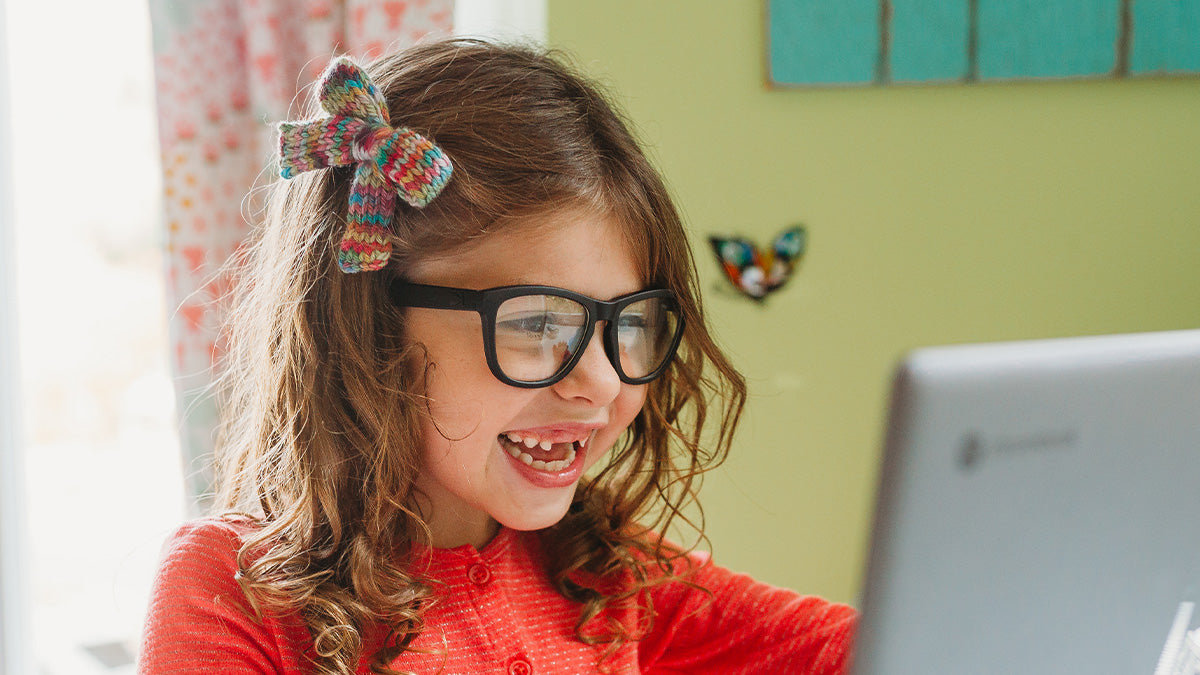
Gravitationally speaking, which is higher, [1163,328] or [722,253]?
[722,253]

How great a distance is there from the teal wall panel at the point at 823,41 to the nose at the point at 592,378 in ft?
3.44

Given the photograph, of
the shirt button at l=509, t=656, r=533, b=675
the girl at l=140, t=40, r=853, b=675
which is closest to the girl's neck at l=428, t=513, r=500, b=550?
the girl at l=140, t=40, r=853, b=675

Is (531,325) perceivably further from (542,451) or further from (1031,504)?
(1031,504)

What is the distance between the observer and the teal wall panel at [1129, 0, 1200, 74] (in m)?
1.95

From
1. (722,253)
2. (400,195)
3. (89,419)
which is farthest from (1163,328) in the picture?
(89,419)

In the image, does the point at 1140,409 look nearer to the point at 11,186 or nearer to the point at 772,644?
the point at 772,644

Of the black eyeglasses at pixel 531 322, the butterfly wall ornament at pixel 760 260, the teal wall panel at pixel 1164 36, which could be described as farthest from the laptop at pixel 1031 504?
the teal wall panel at pixel 1164 36

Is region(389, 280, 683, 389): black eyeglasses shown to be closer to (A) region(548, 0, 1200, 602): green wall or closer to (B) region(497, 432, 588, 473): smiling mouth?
(B) region(497, 432, 588, 473): smiling mouth

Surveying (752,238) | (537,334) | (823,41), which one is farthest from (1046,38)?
(537,334)

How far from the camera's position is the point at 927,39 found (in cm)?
189

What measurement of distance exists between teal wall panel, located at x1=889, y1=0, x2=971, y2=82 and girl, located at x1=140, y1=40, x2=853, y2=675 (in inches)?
39.3

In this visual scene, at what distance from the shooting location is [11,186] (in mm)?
1600

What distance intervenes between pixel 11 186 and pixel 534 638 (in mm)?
1100

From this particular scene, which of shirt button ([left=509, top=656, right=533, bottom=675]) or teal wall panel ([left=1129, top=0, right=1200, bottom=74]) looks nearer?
shirt button ([left=509, top=656, right=533, bottom=675])
